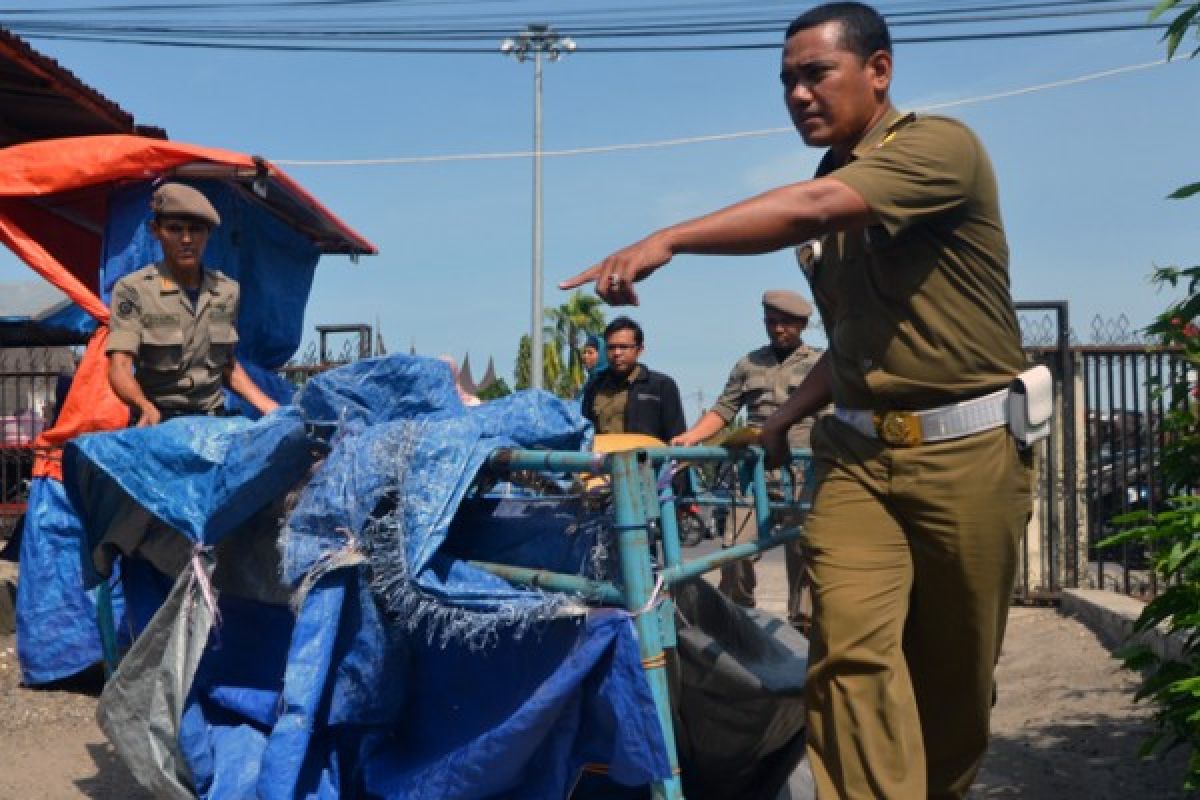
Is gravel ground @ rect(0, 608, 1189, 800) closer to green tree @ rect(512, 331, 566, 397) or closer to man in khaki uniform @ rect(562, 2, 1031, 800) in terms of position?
man in khaki uniform @ rect(562, 2, 1031, 800)

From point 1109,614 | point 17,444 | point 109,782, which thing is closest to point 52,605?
point 109,782

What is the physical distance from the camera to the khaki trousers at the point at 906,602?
238cm

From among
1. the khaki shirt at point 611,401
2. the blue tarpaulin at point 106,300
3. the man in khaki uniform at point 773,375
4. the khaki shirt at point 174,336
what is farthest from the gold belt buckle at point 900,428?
the khaki shirt at point 611,401

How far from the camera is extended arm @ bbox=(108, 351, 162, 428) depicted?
13.2ft

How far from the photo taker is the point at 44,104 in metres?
7.34

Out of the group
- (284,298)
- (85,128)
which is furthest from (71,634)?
(85,128)

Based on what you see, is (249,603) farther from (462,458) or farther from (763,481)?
(763,481)

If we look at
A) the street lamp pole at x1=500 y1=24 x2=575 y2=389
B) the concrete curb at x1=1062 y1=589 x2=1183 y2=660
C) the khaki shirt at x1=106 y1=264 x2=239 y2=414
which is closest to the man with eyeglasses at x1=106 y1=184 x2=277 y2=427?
the khaki shirt at x1=106 y1=264 x2=239 y2=414

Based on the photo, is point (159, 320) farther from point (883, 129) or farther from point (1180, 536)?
point (1180, 536)

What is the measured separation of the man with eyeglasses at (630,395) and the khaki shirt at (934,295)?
3849 mm

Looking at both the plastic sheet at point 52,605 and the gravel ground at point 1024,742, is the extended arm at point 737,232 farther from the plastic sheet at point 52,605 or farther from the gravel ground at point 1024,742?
the plastic sheet at point 52,605

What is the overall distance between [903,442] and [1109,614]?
4.61m

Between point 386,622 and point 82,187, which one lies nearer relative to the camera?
point 386,622

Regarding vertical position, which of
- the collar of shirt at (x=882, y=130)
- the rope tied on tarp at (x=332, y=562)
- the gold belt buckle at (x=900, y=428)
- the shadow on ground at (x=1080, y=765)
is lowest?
the shadow on ground at (x=1080, y=765)
